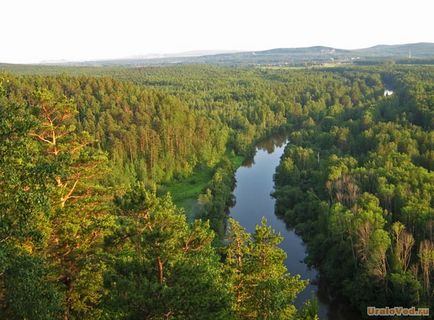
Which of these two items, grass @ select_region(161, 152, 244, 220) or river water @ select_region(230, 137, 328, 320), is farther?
grass @ select_region(161, 152, 244, 220)

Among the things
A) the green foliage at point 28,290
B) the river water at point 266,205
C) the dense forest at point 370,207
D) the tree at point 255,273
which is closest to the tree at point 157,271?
the tree at point 255,273

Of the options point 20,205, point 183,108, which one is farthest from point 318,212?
point 183,108

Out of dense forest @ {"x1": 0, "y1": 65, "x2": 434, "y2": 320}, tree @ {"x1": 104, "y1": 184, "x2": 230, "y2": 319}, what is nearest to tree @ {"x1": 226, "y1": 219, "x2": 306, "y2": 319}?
dense forest @ {"x1": 0, "y1": 65, "x2": 434, "y2": 320}

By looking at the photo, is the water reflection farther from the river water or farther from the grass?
the grass

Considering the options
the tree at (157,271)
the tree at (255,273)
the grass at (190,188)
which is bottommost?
the grass at (190,188)

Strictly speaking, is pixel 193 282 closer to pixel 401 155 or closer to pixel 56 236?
pixel 56 236

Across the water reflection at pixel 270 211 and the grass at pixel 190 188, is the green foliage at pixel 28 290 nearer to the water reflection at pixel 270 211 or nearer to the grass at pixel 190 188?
the water reflection at pixel 270 211

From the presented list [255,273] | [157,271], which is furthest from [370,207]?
[157,271]

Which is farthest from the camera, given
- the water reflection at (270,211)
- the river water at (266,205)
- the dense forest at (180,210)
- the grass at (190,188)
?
the grass at (190,188)
